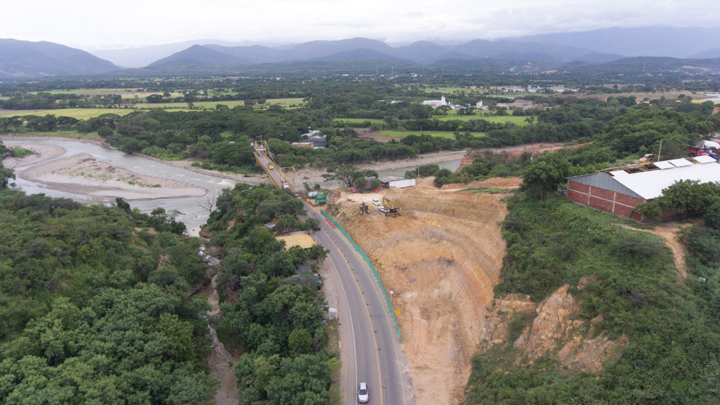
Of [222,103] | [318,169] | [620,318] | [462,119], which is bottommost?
[318,169]

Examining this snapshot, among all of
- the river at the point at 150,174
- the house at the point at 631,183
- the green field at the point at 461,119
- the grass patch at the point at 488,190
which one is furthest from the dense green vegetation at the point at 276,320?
the green field at the point at 461,119

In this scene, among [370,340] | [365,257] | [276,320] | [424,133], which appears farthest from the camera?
[424,133]

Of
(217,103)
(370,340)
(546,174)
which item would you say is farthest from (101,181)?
(217,103)

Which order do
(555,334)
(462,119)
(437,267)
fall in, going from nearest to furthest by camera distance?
(555,334)
(437,267)
(462,119)

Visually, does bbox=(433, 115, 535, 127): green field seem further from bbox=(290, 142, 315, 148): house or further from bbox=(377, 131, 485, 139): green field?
bbox=(290, 142, 315, 148): house

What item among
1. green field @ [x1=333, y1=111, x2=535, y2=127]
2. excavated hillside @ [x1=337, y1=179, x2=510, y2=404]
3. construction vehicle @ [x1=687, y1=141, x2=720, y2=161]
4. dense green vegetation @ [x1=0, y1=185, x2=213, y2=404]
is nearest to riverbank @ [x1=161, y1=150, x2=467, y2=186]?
green field @ [x1=333, y1=111, x2=535, y2=127]

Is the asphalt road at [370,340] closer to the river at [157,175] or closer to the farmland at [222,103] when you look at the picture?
the river at [157,175]

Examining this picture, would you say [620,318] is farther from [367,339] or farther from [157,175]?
[157,175]
